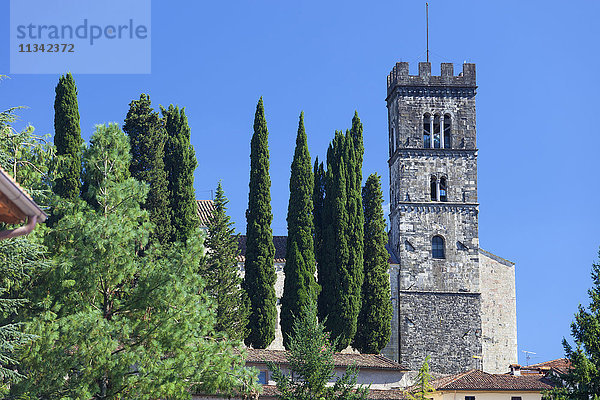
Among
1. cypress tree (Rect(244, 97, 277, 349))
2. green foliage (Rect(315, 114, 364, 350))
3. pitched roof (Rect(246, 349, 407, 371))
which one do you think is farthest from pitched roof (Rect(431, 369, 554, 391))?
cypress tree (Rect(244, 97, 277, 349))

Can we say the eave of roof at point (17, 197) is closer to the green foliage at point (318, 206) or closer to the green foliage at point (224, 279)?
the green foliage at point (224, 279)

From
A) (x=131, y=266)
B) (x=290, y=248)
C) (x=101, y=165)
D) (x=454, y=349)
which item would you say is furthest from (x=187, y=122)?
(x=454, y=349)

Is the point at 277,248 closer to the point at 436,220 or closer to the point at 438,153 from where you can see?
the point at 436,220

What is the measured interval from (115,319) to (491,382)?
29.1 meters

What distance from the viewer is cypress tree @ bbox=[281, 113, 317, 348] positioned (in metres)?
43.3

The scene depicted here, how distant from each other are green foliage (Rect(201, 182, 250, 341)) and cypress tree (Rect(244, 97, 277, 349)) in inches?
38.1

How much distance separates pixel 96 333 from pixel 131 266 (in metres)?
2.36

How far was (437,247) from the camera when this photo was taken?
53.5 metres

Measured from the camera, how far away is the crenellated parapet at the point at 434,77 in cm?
5456

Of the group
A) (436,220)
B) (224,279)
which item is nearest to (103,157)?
(224,279)

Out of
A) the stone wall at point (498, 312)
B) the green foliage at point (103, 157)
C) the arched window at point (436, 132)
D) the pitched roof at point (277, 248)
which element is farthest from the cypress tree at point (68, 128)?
the stone wall at point (498, 312)

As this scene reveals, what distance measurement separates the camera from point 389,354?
51.2 meters

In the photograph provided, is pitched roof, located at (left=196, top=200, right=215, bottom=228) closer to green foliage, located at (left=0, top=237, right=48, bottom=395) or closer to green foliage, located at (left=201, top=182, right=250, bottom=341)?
green foliage, located at (left=201, top=182, right=250, bottom=341)

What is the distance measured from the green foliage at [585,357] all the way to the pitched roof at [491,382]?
18569 mm
